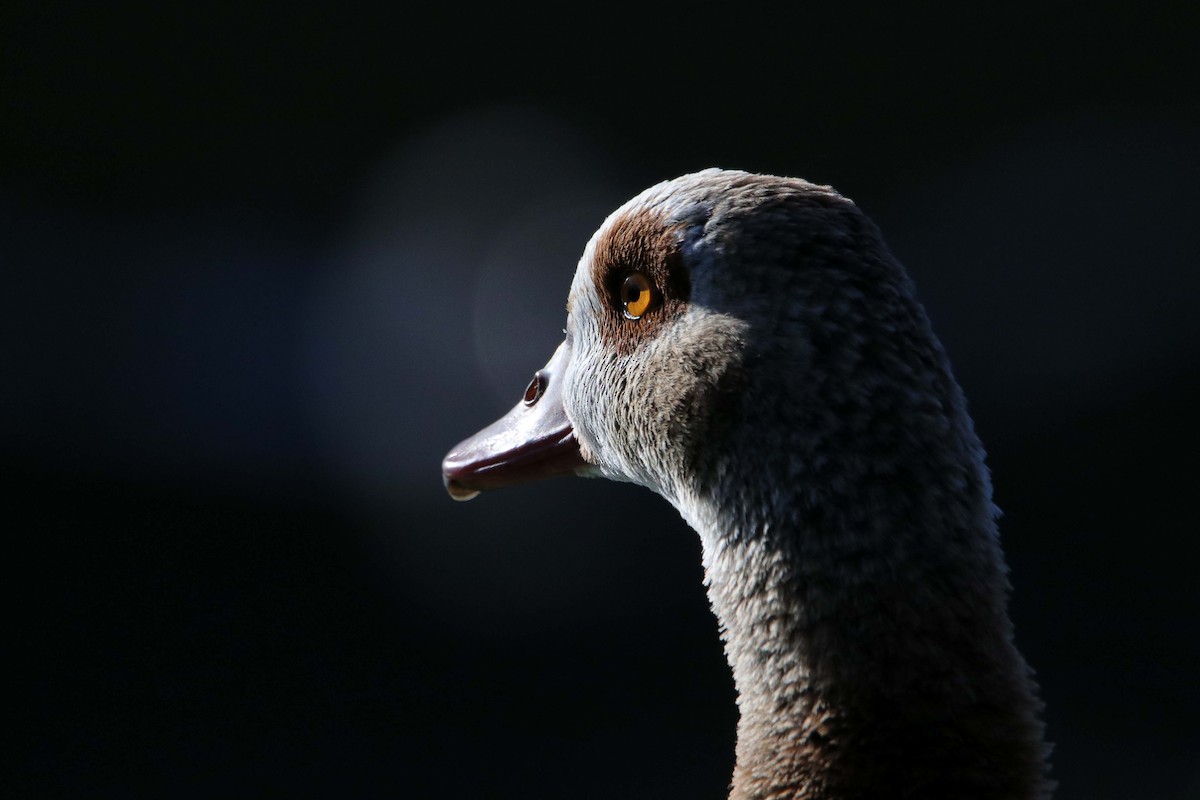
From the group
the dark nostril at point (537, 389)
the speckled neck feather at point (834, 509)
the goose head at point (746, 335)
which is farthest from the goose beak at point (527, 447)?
the speckled neck feather at point (834, 509)

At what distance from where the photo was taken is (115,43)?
3416mm

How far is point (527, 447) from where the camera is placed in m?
1.20

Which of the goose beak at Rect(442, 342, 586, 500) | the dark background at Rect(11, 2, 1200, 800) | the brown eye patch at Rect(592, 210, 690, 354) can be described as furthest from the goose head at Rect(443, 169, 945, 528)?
the dark background at Rect(11, 2, 1200, 800)

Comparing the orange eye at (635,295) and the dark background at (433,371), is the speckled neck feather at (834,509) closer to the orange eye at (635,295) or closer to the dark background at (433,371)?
the orange eye at (635,295)

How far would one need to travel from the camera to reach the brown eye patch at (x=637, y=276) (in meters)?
0.92

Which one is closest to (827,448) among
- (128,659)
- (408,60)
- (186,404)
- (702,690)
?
(702,690)

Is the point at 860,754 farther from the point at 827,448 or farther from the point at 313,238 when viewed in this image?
the point at 313,238

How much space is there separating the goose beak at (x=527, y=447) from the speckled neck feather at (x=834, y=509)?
26cm

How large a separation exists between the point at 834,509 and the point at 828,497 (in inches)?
0.4

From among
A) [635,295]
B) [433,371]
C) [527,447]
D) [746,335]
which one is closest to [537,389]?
[527,447]

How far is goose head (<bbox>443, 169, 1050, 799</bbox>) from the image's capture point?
0.76 metres

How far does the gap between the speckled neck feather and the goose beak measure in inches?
10.4

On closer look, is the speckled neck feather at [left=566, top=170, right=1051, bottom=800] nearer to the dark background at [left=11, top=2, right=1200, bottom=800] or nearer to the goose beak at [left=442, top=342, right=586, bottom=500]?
the goose beak at [left=442, top=342, right=586, bottom=500]

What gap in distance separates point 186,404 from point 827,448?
342 centimetres
